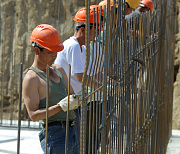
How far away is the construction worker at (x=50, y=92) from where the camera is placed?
98.0 inches

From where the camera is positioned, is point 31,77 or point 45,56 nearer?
point 31,77

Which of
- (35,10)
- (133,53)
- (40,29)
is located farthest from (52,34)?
(35,10)

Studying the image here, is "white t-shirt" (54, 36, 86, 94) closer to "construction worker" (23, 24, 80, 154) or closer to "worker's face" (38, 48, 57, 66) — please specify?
"construction worker" (23, 24, 80, 154)

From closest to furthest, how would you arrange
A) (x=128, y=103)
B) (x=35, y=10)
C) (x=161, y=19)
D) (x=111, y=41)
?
(x=111, y=41), (x=128, y=103), (x=161, y=19), (x=35, y=10)

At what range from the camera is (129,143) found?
2713 mm

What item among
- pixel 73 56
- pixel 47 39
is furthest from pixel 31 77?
pixel 73 56

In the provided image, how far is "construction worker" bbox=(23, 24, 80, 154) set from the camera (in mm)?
2488

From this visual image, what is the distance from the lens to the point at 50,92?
2.63 metres

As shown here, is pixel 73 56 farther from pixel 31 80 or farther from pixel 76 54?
pixel 31 80

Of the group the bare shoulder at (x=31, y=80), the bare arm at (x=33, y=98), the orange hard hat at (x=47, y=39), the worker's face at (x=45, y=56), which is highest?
the orange hard hat at (x=47, y=39)

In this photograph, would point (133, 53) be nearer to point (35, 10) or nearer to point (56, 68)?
point (56, 68)

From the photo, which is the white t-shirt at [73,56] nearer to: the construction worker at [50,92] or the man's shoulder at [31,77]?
the construction worker at [50,92]

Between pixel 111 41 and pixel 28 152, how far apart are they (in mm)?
3355

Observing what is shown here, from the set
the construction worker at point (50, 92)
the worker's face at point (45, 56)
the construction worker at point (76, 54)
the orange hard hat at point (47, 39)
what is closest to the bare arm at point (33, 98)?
the construction worker at point (50, 92)
